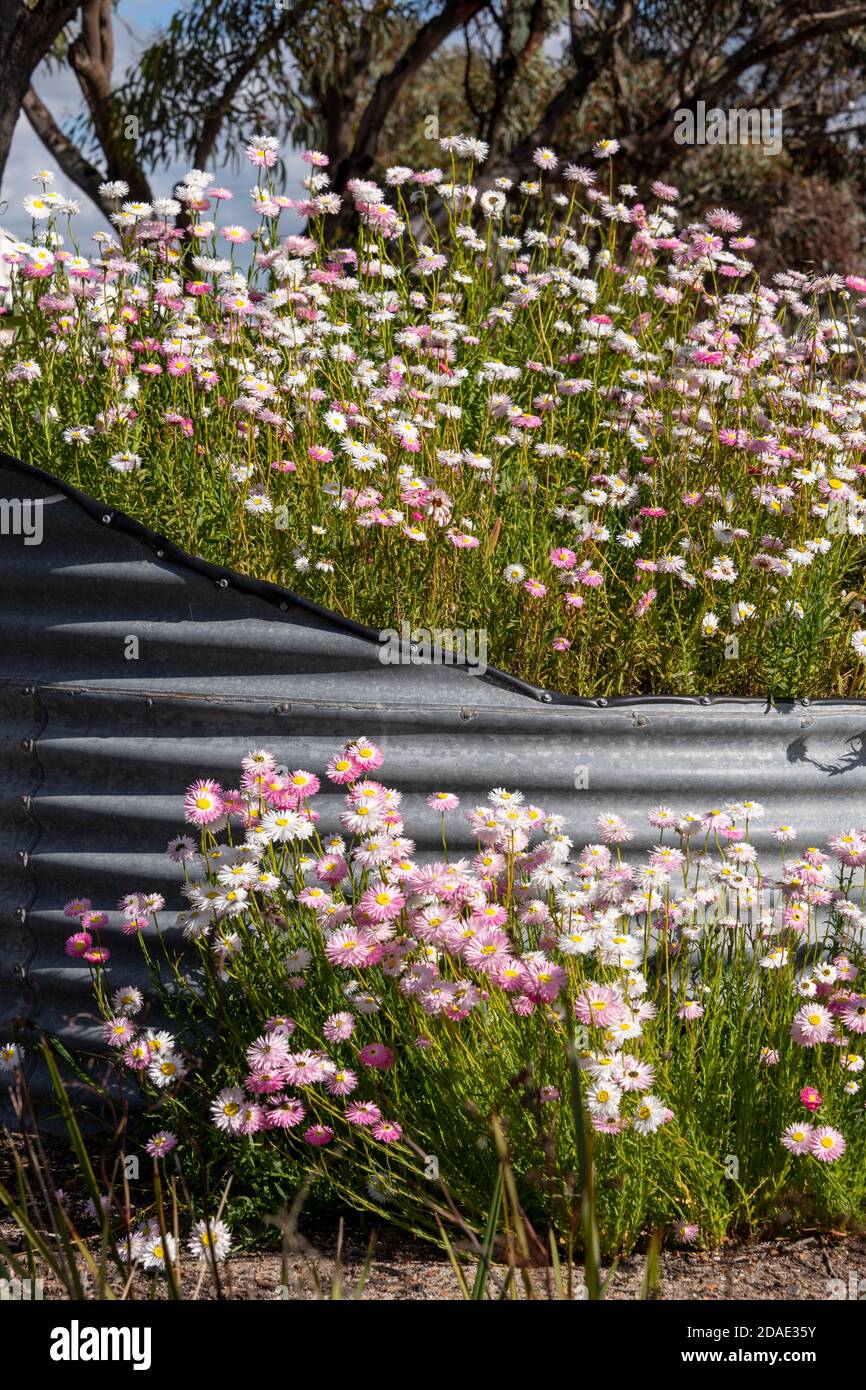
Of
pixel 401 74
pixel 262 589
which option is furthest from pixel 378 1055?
pixel 401 74

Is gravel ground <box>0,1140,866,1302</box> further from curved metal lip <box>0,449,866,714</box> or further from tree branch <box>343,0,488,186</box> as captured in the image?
tree branch <box>343,0,488,186</box>

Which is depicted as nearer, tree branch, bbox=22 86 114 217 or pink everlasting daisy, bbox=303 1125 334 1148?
pink everlasting daisy, bbox=303 1125 334 1148

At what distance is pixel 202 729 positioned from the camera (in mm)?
3217

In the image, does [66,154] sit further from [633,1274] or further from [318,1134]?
[633,1274]

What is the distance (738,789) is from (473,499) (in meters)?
1.30

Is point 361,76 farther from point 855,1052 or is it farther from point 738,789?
point 855,1052

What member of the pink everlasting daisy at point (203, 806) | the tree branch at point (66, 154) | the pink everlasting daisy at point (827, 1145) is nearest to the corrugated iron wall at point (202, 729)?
the pink everlasting daisy at point (203, 806)

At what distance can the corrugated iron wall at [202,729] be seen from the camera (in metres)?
3.18

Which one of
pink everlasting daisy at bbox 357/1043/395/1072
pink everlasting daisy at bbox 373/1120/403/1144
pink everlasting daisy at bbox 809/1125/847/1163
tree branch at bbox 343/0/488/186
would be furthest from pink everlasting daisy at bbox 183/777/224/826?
tree branch at bbox 343/0/488/186

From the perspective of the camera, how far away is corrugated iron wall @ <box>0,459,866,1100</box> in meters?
3.18

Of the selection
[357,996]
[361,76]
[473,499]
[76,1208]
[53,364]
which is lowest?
[76,1208]

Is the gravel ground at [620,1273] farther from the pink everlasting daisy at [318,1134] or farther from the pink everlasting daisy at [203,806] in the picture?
the pink everlasting daisy at [203,806]
